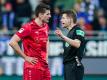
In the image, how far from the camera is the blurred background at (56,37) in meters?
14.9

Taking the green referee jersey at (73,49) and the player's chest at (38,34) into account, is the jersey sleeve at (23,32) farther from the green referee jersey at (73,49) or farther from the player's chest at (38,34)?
the green referee jersey at (73,49)

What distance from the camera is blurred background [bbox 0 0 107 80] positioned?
14.9 meters

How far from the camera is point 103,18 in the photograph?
1706cm

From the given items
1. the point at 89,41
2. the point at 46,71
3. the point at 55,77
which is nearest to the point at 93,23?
the point at 89,41

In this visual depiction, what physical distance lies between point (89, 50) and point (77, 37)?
499cm

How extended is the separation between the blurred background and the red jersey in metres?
4.03

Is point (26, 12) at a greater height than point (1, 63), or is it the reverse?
point (26, 12)

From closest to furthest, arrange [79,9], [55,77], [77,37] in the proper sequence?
[77,37], [55,77], [79,9]

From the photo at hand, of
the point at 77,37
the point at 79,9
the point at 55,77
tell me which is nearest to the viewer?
the point at 77,37

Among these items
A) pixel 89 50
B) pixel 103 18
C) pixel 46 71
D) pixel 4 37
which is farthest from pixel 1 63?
pixel 46 71

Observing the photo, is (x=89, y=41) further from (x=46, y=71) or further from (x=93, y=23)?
(x=46, y=71)

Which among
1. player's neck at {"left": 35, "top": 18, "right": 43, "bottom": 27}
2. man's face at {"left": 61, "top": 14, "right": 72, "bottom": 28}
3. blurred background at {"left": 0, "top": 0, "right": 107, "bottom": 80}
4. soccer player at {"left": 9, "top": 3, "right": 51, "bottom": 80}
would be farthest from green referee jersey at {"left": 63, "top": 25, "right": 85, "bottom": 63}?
blurred background at {"left": 0, "top": 0, "right": 107, "bottom": 80}

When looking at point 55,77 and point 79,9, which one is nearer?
point 55,77

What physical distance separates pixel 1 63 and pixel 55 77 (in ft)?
5.29
